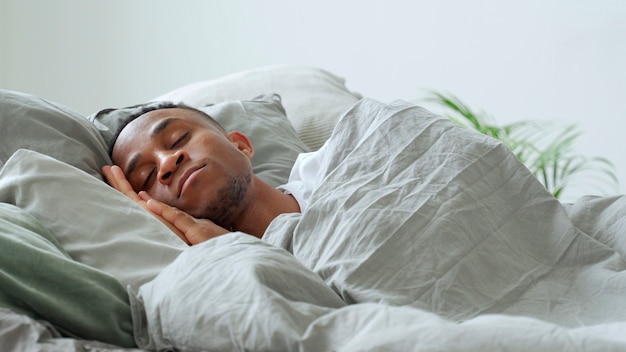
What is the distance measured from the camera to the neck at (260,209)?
5.34 feet

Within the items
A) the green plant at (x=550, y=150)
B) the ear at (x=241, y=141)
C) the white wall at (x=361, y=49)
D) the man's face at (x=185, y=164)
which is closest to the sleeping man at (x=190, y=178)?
the man's face at (x=185, y=164)

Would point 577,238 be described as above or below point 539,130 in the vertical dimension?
above

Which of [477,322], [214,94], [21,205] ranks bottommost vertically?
[214,94]

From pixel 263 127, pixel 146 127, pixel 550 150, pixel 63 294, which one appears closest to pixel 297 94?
pixel 263 127

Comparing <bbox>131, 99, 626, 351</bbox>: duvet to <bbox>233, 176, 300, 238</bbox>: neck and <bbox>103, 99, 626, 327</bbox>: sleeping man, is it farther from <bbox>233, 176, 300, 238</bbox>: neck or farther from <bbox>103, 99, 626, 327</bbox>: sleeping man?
<bbox>233, 176, 300, 238</bbox>: neck

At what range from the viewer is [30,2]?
13.0 feet

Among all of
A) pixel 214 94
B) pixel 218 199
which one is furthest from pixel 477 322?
pixel 214 94

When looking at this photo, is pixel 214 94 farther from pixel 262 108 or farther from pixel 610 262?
pixel 610 262

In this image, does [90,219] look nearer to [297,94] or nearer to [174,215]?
[174,215]

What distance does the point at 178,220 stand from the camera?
1481 mm

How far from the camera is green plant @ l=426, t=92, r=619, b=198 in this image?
2.90 meters

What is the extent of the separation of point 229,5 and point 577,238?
261 centimetres

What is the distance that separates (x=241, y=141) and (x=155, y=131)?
Answer: 27cm

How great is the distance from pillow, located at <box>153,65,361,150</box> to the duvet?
0.70 metres
